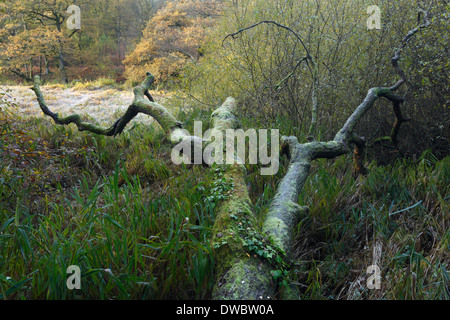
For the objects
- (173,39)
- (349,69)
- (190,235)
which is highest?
(173,39)

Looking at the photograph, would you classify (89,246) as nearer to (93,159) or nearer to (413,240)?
(413,240)

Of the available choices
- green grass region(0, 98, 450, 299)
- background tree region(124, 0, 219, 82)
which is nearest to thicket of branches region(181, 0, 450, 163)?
green grass region(0, 98, 450, 299)

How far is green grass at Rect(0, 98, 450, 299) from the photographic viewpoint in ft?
4.94

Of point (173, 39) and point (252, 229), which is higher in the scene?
point (173, 39)

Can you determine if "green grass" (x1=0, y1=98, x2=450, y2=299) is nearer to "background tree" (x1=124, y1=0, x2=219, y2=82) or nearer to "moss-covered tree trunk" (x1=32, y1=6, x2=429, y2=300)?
"moss-covered tree trunk" (x1=32, y1=6, x2=429, y2=300)

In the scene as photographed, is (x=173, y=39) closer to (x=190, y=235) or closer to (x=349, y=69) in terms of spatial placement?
(x=349, y=69)

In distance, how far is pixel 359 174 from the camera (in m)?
3.17

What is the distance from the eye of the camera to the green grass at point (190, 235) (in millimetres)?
1506

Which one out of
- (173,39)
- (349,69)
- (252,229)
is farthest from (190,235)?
(173,39)

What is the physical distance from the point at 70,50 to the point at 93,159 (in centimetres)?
1504

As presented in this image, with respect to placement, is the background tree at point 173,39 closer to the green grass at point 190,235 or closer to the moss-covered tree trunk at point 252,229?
the green grass at point 190,235

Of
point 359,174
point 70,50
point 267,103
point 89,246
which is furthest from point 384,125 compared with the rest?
point 70,50

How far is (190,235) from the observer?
176cm

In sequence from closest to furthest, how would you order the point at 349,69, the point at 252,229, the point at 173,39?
the point at 252,229 → the point at 349,69 → the point at 173,39
